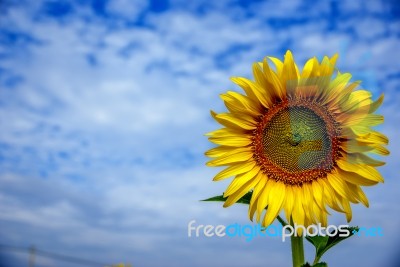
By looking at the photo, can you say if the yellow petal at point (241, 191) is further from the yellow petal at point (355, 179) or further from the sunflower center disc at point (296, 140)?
the yellow petal at point (355, 179)

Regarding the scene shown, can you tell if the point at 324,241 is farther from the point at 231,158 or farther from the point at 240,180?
the point at 231,158

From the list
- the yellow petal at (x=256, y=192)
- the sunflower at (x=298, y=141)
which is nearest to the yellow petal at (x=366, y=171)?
the sunflower at (x=298, y=141)

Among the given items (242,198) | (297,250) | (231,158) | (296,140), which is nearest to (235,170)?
(231,158)

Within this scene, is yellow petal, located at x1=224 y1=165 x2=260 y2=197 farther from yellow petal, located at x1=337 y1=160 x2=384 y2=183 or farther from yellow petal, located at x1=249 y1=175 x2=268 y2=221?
yellow petal, located at x1=337 y1=160 x2=384 y2=183

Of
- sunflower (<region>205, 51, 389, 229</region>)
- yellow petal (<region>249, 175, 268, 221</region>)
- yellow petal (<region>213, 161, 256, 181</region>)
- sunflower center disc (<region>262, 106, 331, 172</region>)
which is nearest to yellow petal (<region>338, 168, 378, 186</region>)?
sunflower (<region>205, 51, 389, 229</region>)

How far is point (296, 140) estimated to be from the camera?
3318mm

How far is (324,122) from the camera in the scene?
11.0ft

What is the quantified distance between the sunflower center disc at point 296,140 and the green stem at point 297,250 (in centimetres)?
59

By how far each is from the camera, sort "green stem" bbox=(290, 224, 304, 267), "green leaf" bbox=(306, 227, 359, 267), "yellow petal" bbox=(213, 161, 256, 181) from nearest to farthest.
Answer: "green stem" bbox=(290, 224, 304, 267), "green leaf" bbox=(306, 227, 359, 267), "yellow petal" bbox=(213, 161, 256, 181)

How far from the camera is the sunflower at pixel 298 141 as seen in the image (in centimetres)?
302

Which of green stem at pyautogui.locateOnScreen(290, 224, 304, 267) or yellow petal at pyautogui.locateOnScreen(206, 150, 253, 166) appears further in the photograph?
yellow petal at pyautogui.locateOnScreen(206, 150, 253, 166)

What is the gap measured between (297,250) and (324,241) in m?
0.22

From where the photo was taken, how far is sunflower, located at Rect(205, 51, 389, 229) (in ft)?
9.91

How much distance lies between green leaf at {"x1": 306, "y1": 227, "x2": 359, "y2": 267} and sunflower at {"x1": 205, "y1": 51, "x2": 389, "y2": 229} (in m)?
0.10
